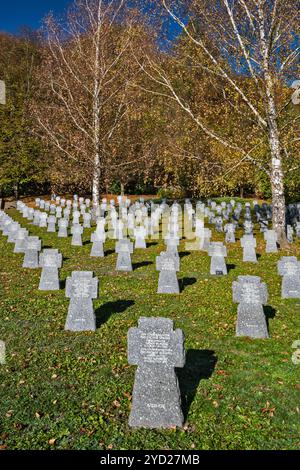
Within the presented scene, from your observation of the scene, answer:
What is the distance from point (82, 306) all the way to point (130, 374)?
2521 millimetres

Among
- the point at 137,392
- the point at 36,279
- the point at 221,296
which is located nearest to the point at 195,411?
the point at 137,392

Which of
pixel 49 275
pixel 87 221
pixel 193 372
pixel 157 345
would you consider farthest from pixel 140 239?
pixel 157 345

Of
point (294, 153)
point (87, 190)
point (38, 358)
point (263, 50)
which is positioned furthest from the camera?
point (87, 190)

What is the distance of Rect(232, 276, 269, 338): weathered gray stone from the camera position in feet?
29.4

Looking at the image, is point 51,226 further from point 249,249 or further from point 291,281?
point 291,281

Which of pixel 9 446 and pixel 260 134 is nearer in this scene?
pixel 9 446

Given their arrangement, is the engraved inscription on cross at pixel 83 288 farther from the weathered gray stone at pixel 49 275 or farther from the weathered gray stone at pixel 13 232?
the weathered gray stone at pixel 13 232

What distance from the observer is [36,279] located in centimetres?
1394

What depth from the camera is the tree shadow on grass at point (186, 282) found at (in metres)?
13.1

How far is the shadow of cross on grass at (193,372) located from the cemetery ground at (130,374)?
18 mm

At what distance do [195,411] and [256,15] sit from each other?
55.1 ft

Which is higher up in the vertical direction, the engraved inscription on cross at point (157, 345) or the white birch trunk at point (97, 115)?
the white birch trunk at point (97, 115)

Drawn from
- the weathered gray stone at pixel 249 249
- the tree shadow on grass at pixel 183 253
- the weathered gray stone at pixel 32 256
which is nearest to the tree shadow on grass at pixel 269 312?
the weathered gray stone at pixel 249 249
